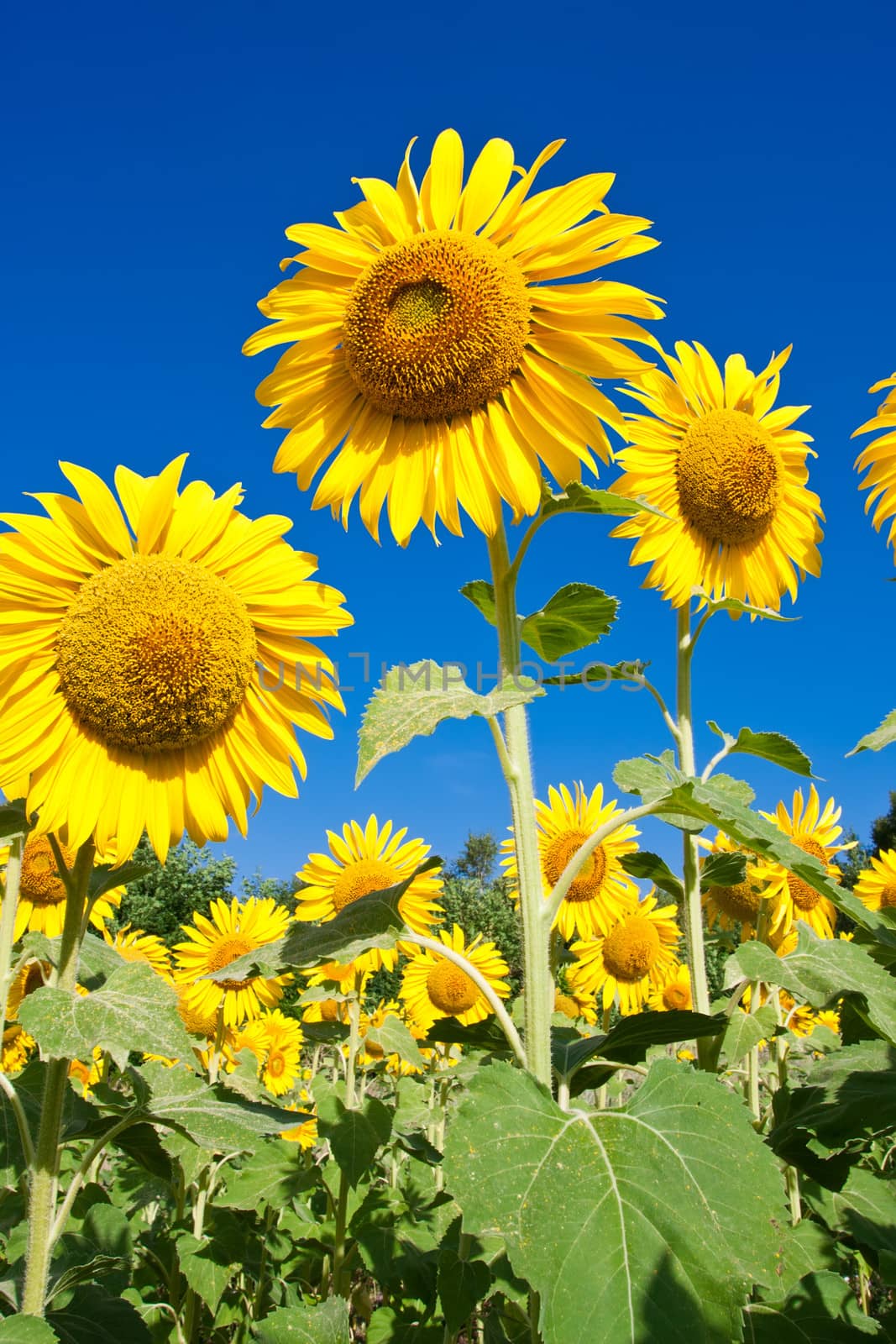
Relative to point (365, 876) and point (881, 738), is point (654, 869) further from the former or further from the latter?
point (365, 876)

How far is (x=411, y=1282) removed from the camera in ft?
12.8

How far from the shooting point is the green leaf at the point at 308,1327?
9.13 feet

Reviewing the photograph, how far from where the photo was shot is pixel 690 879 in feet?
11.6

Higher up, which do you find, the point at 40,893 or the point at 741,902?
the point at 741,902

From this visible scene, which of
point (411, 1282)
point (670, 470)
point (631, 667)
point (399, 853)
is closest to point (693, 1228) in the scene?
point (631, 667)

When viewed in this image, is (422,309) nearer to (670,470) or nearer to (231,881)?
(670,470)

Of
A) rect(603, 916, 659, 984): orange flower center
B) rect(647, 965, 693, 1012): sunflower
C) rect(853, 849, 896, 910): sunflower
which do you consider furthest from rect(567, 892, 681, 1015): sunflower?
rect(853, 849, 896, 910): sunflower

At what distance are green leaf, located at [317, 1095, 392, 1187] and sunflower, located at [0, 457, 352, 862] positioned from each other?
1795 millimetres

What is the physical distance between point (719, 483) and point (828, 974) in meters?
2.46

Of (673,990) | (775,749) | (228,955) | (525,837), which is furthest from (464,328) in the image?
(673,990)

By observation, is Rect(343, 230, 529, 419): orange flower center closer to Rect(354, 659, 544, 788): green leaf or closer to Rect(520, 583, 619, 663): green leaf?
Rect(520, 583, 619, 663): green leaf

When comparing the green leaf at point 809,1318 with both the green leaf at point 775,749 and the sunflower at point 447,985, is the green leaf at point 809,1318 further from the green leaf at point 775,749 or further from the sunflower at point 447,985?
the sunflower at point 447,985

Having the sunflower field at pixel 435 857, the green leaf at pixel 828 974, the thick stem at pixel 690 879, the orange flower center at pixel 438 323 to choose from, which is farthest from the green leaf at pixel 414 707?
the thick stem at pixel 690 879

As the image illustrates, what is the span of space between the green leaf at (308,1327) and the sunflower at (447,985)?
363 centimetres
